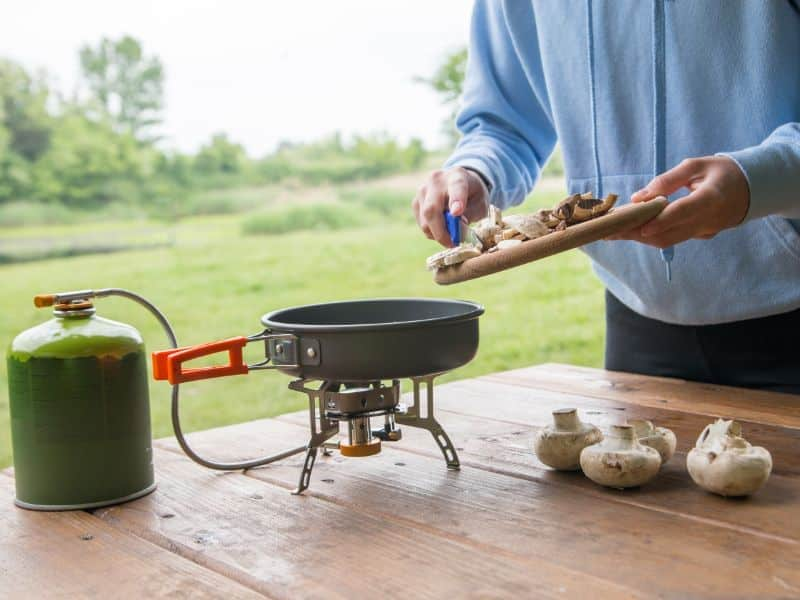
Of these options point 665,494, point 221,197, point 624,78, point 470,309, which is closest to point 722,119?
point 624,78

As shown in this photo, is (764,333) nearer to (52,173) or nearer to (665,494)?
(665,494)

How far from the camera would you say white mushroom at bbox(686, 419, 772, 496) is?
101 centimetres

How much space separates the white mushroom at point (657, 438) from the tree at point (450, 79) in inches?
157

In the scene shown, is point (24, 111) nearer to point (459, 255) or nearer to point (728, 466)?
point (459, 255)

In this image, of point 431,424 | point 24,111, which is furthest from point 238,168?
point 431,424

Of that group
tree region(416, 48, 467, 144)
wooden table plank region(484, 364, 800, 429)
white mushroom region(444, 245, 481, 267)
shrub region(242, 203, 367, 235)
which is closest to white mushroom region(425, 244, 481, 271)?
white mushroom region(444, 245, 481, 267)

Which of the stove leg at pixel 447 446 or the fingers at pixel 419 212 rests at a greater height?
the fingers at pixel 419 212

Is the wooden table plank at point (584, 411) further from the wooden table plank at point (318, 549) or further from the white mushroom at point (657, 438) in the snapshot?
the wooden table plank at point (318, 549)

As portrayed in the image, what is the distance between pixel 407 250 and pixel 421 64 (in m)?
1.09

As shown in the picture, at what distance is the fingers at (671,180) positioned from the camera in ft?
3.83

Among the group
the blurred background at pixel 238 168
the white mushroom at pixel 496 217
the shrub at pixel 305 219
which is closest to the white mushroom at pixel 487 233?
the white mushroom at pixel 496 217

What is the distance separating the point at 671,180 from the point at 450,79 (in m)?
4.01

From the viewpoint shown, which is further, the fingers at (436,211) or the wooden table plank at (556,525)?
the fingers at (436,211)

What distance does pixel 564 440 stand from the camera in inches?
44.7
